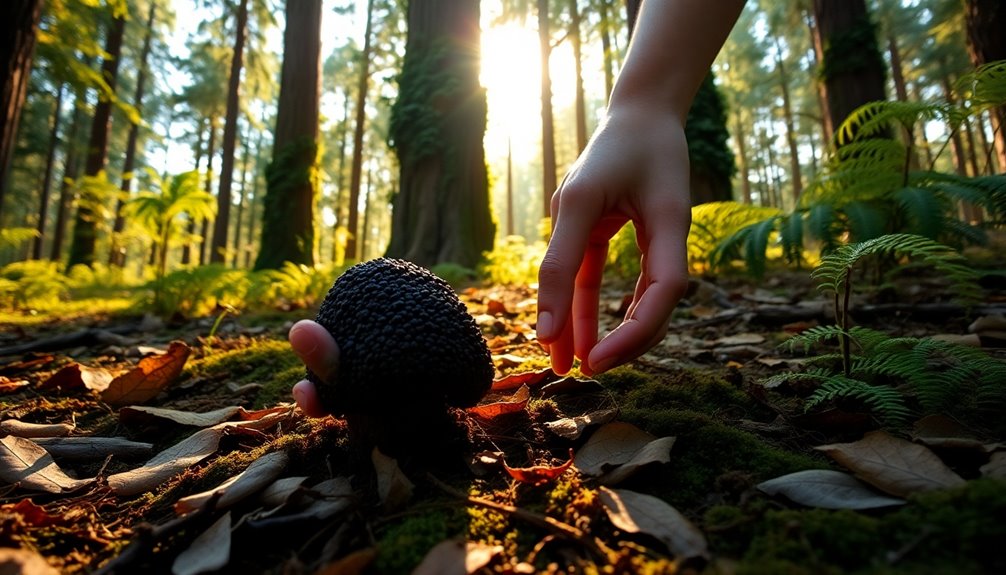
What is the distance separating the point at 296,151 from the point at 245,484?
8.26 meters

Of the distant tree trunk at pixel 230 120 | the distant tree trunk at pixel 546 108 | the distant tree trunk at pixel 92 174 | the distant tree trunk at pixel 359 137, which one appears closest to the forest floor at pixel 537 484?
the distant tree trunk at pixel 546 108

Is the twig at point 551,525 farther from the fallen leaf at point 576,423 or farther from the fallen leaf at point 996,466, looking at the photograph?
the fallen leaf at point 996,466

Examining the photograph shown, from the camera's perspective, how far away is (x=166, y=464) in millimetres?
1626

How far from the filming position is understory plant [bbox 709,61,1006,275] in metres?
2.76

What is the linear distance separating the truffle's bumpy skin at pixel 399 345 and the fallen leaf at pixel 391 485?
Result: 151mm

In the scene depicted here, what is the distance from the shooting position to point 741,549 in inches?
39.1

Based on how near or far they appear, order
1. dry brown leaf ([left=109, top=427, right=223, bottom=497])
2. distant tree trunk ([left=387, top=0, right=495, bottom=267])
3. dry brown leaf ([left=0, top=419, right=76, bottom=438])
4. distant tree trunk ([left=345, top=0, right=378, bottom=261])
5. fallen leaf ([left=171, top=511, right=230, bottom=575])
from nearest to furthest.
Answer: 1. fallen leaf ([left=171, top=511, right=230, bottom=575])
2. dry brown leaf ([left=109, top=427, right=223, bottom=497])
3. dry brown leaf ([left=0, top=419, right=76, bottom=438])
4. distant tree trunk ([left=387, top=0, right=495, bottom=267])
5. distant tree trunk ([left=345, top=0, right=378, bottom=261])

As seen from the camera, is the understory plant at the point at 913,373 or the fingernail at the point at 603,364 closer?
the fingernail at the point at 603,364

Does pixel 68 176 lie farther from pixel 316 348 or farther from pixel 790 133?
pixel 790 133

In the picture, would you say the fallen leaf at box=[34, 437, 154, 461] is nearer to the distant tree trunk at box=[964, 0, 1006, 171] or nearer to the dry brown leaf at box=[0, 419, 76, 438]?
the dry brown leaf at box=[0, 419, 76, 438]

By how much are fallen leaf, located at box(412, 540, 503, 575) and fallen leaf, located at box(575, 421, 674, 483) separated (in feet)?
1.39

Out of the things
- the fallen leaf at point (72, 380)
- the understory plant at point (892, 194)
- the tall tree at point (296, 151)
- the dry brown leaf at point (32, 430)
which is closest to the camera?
the dry brown leaf at point (32, 430)

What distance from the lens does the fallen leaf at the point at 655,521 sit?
0.98 m

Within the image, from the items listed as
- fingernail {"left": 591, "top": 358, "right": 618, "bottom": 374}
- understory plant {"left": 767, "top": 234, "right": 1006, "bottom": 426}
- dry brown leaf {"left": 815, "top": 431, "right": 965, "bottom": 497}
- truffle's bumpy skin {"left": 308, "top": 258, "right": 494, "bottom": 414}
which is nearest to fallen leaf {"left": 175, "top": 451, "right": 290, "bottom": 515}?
truffle's bumpy skin {"left": 308, "top": 258, "right": 494, "bottom": 414}
